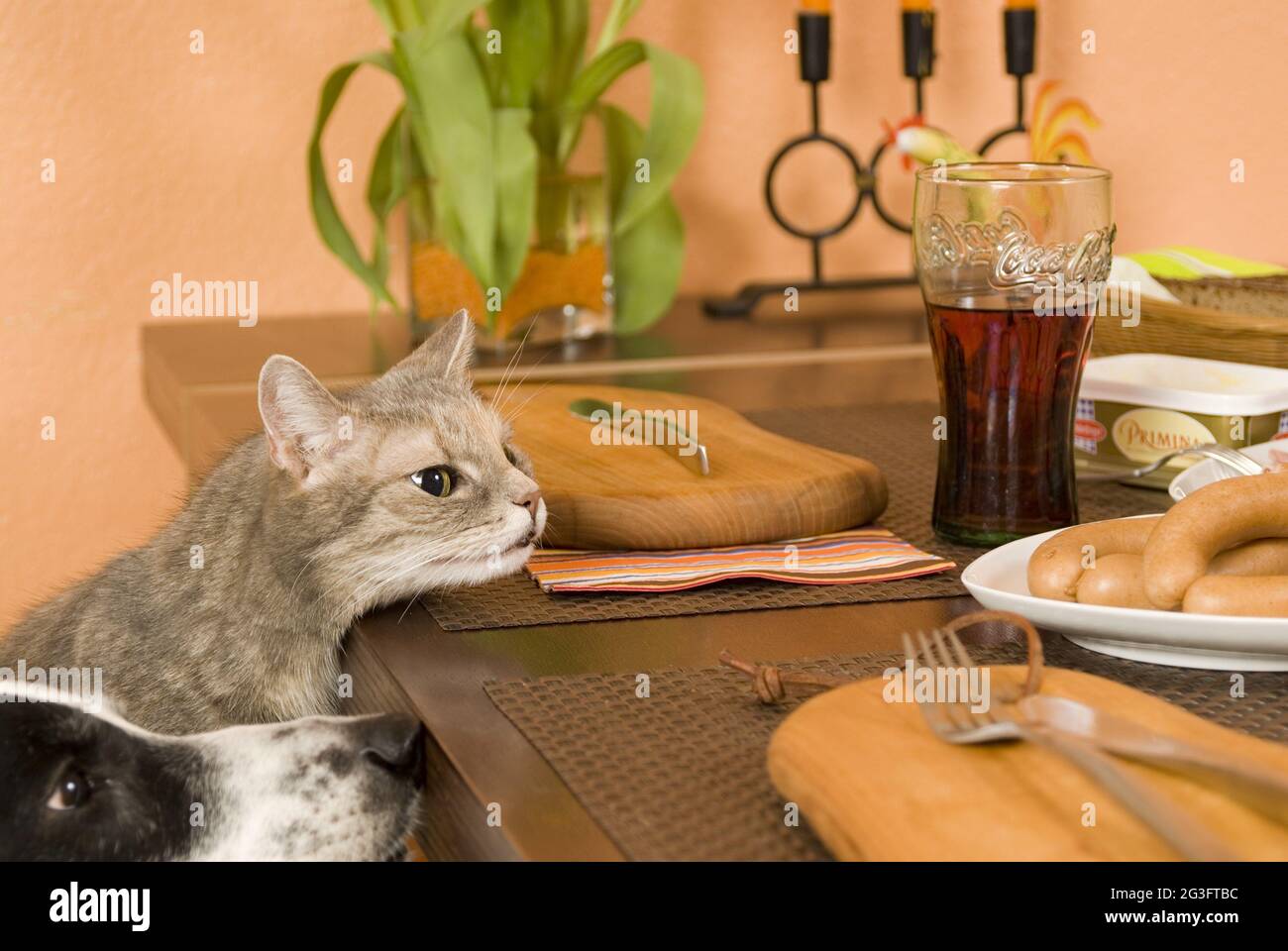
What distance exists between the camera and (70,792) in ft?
2.85

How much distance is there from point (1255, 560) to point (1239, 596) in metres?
0.07

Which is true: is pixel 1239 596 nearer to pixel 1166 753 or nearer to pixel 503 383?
pixel 1166 753

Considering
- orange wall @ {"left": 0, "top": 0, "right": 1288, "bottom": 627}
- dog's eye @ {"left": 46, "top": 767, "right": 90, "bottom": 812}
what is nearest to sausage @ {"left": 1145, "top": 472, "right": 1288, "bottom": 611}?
dog's eye @ {"left": 46, "top": 767, "right": 90, "bottom": 812}

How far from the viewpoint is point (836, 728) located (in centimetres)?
71

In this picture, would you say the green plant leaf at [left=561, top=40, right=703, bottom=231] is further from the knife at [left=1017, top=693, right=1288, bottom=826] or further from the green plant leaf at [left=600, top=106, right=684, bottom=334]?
the knife at [left=1017, top=693, right=1288, bottom=826]

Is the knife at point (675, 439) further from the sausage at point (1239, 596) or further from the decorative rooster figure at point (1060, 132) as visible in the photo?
the decorative rooster figure at point (1060, 132)

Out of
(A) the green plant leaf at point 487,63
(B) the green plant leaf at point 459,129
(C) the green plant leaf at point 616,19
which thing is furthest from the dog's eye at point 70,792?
(C) the green plant leaf at point 616,19

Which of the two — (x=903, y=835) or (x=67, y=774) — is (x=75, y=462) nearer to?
(x=67, y=774)

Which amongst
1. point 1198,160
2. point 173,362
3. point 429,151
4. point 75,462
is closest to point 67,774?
point 173,362

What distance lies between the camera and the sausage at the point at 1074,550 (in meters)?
0.92

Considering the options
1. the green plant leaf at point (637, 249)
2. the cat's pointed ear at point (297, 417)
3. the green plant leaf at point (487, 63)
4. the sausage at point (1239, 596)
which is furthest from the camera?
the green plant leaf at point (637, 249)

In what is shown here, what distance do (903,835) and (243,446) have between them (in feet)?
2.46

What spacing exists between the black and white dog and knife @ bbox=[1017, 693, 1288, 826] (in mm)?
354

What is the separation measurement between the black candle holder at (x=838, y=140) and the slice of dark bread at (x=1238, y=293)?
914mm
